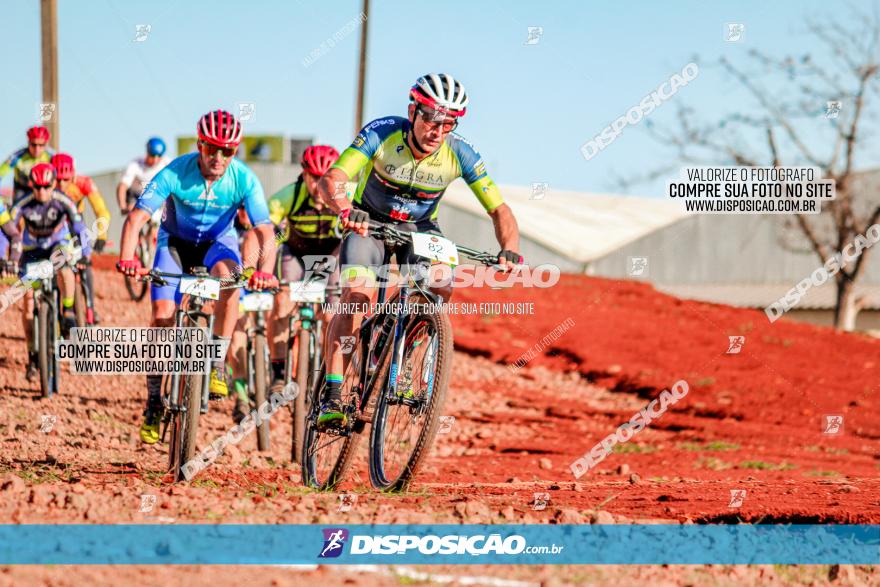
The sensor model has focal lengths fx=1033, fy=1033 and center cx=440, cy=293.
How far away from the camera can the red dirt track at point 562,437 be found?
5.62 metres

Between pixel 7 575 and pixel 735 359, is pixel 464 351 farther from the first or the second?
pixel 7 575

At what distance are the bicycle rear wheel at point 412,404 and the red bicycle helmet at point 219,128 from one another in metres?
2.16

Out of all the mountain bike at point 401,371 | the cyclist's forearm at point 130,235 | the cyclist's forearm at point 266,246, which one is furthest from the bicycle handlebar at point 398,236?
the cyclist's forearm at point 130,235

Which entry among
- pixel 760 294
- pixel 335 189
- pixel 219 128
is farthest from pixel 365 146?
pixel 760 294

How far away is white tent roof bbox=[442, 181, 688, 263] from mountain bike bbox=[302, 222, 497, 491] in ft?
122

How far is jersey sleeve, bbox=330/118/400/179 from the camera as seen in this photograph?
648cm

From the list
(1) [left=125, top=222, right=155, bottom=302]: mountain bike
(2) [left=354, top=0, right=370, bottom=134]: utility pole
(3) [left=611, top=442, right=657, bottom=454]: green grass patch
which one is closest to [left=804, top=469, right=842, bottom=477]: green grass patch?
(3) [left=611, top=442, right=657, bottom=454]: green grass patch

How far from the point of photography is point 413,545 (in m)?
4.83

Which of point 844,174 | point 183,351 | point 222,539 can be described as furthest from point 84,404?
point 844,174

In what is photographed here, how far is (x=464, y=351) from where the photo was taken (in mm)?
18703

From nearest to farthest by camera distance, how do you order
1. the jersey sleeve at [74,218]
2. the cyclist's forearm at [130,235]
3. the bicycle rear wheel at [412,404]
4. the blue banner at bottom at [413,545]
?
the blue banner at bottom at [413,545] < the bicycle rear wheel at [412,404] < the cyclist's forearm at [130,235] < the jersey sleeve at [74,218]

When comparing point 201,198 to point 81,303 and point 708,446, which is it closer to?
point 81,303

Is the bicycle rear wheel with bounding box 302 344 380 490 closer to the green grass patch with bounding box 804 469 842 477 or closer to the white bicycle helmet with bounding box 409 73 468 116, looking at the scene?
the white bicycle helmet with bounding box 409 73 468 116

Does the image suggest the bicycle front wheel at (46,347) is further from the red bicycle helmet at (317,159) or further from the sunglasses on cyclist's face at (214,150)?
the sunglasses on cyclist's face at (214,150)
